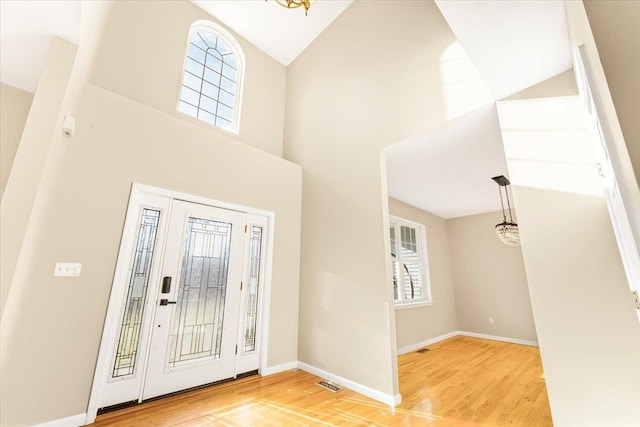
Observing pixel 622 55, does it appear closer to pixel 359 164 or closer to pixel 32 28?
pixel 359 164

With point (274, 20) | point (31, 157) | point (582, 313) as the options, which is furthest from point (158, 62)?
point (582, 313)

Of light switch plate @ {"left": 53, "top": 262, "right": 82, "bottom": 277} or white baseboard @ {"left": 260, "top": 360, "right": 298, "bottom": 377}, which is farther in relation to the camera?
white baseboard @ {"left": 260, "top": 360, "right": 298, "bottom": 377}

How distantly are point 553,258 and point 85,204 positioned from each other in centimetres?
388

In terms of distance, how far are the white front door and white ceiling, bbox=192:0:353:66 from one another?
331 cm

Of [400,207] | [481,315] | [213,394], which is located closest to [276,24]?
[400,207]

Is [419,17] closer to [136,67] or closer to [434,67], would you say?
[434,67]

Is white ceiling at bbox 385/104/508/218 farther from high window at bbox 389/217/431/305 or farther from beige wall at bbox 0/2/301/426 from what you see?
beige wall at bbox 0/2/301/426

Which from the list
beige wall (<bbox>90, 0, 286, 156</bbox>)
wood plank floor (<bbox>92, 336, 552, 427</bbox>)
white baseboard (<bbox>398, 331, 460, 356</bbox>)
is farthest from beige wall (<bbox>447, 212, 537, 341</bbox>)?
beige wall (<bbox>90, 0, 286, 156</bbox>)

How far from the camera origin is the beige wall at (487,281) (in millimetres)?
5363

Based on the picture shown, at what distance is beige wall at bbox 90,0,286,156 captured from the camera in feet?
10.6

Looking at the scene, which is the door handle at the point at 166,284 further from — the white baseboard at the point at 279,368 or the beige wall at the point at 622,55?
the beige wall at the point at 622,55

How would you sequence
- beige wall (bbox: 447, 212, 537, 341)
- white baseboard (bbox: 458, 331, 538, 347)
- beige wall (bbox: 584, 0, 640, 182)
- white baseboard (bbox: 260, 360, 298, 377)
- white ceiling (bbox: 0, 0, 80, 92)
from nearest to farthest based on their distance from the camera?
beige wall (bbox: 584, 0, 640, 182) < white ceiling (bbox: 0, 0, 80, 92) < white baseboard (bbox: 260, 360, 298, 377) < white baseboard (bbox: 458, 331, 538, 347) < beige wall (bbox: 447, 212, 537, 341)

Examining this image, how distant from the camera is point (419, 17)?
3.19 m

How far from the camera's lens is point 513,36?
1815mm
